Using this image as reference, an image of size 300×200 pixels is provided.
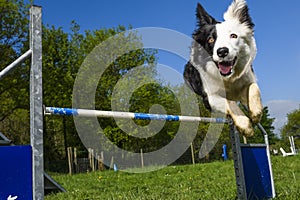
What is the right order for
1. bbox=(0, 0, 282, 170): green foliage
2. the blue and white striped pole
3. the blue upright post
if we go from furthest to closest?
bbox=(0, 0, 282, 170): green foliage < the blue upright post < the blue and white striped pole

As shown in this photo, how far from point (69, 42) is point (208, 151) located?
9.20 m

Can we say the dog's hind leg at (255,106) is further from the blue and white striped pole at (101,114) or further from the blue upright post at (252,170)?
the blue upright post at (252,170)

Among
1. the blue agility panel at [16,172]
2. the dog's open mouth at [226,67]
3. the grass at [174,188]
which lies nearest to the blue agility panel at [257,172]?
the grass at [174,188]

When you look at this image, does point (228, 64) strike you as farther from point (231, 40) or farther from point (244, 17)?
point (244, 17)

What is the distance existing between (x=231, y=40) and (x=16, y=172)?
4.83 ft

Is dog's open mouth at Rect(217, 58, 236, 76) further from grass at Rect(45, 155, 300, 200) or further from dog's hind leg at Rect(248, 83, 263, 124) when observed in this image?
grass at Rect(45, 155, 300, 200)

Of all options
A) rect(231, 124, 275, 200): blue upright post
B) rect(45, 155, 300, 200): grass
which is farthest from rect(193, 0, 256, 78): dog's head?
rect(45, 155, 300, 200): grass

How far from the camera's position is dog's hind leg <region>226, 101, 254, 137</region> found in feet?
7.07

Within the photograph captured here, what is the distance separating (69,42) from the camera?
17.2 metres

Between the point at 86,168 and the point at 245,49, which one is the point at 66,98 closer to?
the point at 86,168

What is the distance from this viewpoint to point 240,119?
87.0 inches

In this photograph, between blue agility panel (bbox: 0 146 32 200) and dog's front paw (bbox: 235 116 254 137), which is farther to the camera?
dog's front paw (bbox: 235 116 254 137)

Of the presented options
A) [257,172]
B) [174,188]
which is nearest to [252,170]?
[257,172]

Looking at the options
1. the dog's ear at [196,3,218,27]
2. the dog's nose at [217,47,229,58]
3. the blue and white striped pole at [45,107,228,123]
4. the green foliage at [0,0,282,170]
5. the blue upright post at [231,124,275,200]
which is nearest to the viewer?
the blue and white striped pole at [45,107,228,123]
